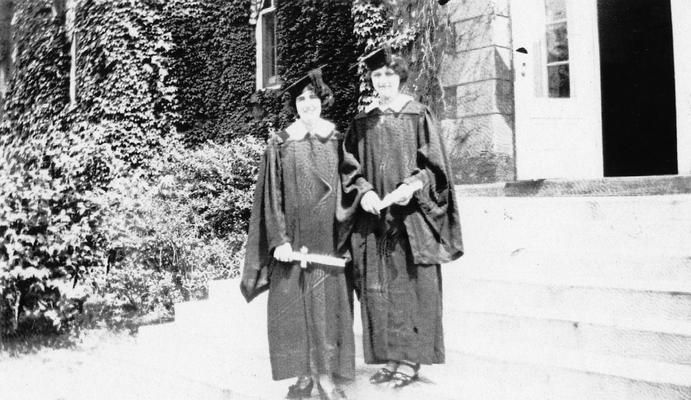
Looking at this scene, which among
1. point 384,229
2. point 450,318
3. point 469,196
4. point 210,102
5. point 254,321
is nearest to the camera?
point 384,229

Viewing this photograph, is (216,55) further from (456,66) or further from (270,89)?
(456,66)

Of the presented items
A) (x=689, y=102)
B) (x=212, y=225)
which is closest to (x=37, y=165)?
(x=212, y=225)

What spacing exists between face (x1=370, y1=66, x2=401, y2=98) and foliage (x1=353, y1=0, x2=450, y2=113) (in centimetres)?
351

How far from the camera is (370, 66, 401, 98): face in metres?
3.61

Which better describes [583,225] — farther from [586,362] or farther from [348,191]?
[348,191]

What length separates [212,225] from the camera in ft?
26.8

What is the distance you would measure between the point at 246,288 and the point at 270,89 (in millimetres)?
7349

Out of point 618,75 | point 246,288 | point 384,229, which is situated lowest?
point 246,288

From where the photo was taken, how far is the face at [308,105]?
11.7 feet

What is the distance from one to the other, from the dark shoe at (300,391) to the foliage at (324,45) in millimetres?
5562

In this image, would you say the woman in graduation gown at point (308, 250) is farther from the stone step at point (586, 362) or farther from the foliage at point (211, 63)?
the foliage at point (211, 63)

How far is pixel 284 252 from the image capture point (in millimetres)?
3449

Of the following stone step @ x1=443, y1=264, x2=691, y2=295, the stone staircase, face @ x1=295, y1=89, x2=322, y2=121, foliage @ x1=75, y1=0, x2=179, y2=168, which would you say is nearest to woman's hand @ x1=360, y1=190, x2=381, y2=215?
face @ x1=295, y1=89, x2=322, y2=121

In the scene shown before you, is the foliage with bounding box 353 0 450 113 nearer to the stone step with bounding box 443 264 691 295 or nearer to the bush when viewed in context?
the stone step with bounding box 443 264 691 295
